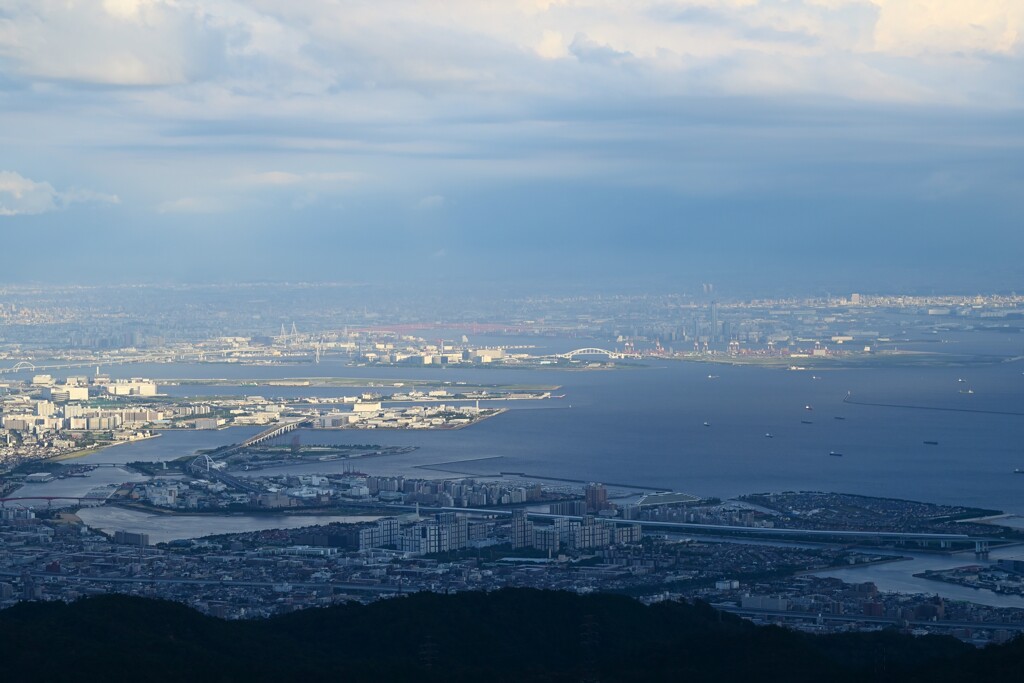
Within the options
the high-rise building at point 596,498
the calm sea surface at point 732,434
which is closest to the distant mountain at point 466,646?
the high-rise building at point 596,498

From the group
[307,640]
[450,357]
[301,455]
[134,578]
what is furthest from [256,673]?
[450,357]

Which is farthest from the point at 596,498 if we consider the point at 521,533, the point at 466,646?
the point at 466,646

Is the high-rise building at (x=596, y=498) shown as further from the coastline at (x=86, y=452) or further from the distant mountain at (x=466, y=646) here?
the coastline at (x=86, y=452)

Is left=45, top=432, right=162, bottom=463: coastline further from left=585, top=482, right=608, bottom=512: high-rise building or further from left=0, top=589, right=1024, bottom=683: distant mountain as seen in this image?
left=0, top=589, right=1024, bottom=683: distant mountain

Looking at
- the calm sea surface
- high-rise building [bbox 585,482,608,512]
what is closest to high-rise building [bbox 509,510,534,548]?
high-rise building [bbox 585,482,608,512]

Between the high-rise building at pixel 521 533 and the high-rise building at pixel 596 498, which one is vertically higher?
the high-rise building at pixel 596 498

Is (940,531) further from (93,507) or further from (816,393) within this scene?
(816,393)

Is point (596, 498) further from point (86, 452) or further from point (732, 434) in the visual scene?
point (86, 452)

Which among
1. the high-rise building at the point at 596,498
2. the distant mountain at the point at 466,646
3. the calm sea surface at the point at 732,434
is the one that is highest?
the calm sea surface at the point at 732,434
